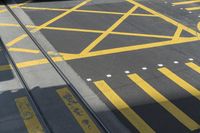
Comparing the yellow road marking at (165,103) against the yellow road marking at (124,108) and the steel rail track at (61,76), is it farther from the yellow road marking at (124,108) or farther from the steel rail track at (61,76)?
the steel rail track at (61,76)

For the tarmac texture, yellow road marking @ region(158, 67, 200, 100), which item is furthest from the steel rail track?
yellow road marking @ region(158, 67, 200, 100)

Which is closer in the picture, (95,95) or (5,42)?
(95,95)

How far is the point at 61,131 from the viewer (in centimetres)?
690

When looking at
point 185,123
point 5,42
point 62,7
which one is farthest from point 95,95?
point 62,7

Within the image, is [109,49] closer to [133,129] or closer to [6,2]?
[133,129]

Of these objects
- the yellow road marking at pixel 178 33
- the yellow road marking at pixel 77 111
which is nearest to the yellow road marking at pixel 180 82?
the yellow road marking at pixel 178 33

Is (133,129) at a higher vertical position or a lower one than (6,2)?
lower

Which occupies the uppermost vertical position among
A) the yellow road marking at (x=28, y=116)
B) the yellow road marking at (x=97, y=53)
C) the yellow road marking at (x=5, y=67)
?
the yellow road marking at (x=5, y=67)

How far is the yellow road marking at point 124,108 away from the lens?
7.14m

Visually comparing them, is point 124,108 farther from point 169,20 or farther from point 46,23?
point 169,20

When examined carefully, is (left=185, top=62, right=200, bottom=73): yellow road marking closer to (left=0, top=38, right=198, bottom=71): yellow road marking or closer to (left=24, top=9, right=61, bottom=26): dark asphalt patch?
(left=0, top=38, right=198, bottom=71): yellow road marking

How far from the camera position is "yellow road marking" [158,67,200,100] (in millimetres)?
8403

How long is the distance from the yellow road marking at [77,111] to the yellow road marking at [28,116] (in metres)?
0.76

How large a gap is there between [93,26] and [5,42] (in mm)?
2995
